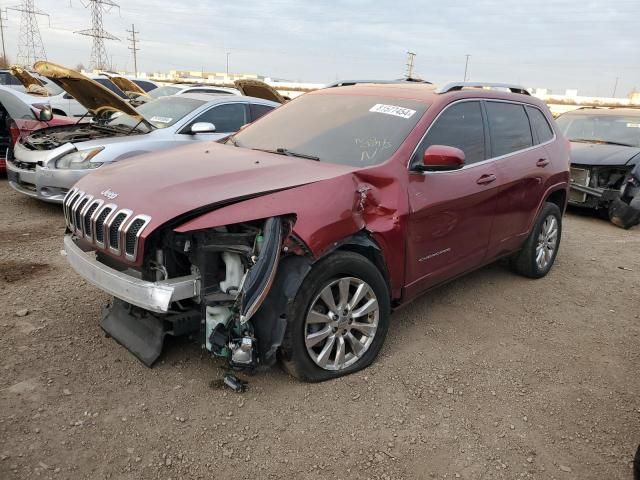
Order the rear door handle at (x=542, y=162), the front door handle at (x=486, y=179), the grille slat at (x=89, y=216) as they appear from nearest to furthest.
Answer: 1. the grille slat at (x=89, y=216)
2. the front door handle at (x=486, y=179)
3. the rear door handle at (x=542, y=162)

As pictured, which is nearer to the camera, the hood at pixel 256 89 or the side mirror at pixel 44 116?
the side mirror at pixel 44 116

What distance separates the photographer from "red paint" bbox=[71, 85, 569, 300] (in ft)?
9.00

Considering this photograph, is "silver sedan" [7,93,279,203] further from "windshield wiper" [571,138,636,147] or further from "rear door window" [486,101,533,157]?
"windshield wiper" [571,138,636,147]

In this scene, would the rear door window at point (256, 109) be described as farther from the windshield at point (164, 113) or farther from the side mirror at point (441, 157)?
the side mirror at point (441, 157)

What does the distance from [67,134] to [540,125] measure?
6.00 m

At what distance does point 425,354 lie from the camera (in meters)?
3.59

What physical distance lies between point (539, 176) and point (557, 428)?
2.54m

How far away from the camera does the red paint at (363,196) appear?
9.00ft

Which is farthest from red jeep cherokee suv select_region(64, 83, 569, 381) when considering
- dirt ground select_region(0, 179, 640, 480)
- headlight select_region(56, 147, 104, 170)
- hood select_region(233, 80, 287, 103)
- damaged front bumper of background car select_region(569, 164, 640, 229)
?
hood select_region(233, 80, 287, 103)

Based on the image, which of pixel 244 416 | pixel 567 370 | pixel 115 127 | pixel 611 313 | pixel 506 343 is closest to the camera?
pixel 244 416

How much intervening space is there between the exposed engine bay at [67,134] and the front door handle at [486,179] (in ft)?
15.6

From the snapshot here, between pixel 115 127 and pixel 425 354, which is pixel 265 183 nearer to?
pixel 425 354

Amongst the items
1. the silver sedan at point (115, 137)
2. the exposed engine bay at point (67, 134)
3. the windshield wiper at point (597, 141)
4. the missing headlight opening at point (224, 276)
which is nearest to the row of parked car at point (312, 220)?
the missing headlight opening at point (224, 276)

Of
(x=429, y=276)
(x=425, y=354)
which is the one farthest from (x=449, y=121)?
(x=425, y=354)
